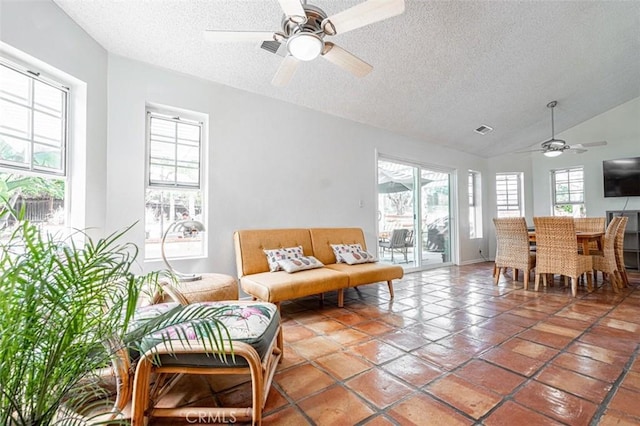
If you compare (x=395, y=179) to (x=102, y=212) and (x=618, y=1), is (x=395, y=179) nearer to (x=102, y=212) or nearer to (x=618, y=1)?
(x=618, y=1)

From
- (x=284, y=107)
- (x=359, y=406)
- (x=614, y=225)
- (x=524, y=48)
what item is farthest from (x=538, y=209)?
(x=359, y=406)

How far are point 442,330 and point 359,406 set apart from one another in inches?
52.5

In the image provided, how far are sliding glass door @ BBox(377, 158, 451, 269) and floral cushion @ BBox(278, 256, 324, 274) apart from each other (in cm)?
196

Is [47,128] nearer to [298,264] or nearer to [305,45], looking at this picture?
[305,45]

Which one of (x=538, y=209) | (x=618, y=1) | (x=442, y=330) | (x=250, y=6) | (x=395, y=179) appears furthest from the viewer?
(x=538, y=209)

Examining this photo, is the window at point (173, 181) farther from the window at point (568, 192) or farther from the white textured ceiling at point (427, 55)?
the window at point (568, 192)

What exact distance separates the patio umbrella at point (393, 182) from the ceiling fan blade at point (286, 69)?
2.92 meters

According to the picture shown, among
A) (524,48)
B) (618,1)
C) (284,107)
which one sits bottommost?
(284,107)

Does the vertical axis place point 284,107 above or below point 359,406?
above

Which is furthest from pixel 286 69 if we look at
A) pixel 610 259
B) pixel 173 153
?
pixel 610 259

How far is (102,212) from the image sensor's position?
2.62m

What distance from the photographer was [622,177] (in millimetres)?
5246

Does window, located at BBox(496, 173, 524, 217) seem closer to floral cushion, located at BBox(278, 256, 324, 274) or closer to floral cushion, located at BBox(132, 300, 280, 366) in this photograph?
floral cushion, located at BBox(278, 256, 324, 274)

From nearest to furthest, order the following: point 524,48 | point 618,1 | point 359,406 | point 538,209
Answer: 1. point 359,406
2. point 618,1
3. point 524,48
4. point 538,209
